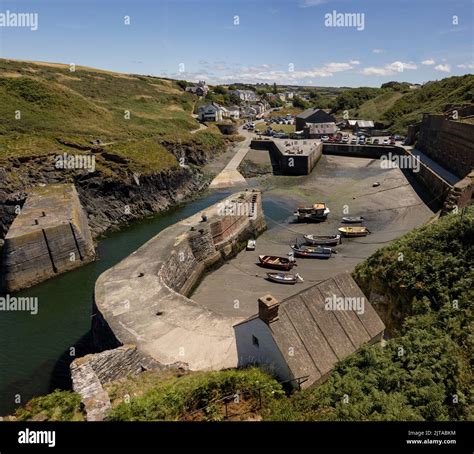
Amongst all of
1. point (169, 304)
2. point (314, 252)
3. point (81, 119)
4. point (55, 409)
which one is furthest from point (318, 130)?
point (55, 409)

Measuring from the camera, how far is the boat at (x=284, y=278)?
30.5 metres

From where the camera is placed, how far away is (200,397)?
11219 mm

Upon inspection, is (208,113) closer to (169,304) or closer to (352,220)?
(352,220)

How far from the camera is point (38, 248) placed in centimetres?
3095

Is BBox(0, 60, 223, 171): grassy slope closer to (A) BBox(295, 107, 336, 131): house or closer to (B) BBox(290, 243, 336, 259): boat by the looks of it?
(A) BBox(295, 107, 336, 131): house

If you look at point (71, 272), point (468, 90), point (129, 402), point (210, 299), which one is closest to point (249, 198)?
point (210, 299)

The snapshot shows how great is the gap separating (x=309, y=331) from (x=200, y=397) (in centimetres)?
424

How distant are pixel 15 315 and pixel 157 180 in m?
29.7

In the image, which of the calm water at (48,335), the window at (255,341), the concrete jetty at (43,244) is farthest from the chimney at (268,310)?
the concrete jetty at (43,244)

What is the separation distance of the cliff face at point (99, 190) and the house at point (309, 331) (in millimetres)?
33508

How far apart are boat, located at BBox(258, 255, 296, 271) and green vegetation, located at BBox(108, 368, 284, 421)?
67.6 feet
